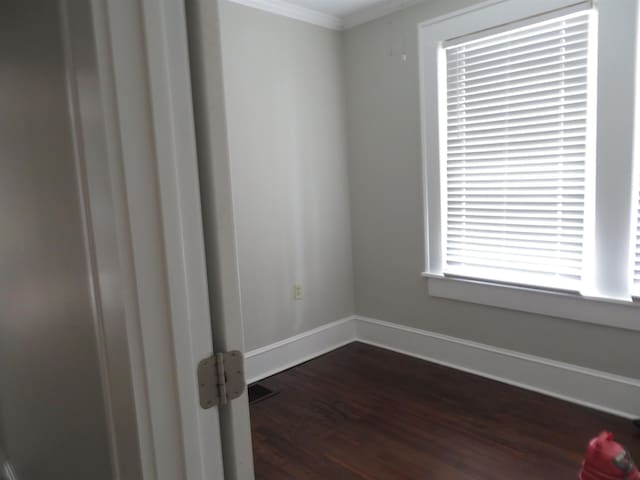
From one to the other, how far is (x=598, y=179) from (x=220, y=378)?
245cm

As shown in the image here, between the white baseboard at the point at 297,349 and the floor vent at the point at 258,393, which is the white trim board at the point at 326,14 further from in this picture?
the floor vent at the point at 258,393

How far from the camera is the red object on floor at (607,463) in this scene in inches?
68.7

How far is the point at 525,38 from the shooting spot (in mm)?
2756

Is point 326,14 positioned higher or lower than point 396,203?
higher

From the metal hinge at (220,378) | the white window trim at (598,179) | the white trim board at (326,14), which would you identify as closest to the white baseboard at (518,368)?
the white window trim at (598,179)

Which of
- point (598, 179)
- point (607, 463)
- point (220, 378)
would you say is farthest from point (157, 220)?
point (598, 179)

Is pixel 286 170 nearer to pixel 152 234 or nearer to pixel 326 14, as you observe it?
pixel 326 14

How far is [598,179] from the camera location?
8.38ft

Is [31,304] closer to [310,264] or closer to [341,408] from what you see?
[341,408]

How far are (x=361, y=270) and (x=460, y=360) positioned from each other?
1048 mm

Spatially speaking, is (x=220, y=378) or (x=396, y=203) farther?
(x=396, y=203)

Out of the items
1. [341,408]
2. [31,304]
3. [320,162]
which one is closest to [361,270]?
[320,162]

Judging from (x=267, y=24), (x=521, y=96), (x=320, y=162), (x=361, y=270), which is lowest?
(x=361, y=270)

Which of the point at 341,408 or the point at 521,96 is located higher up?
the point at 521,96
